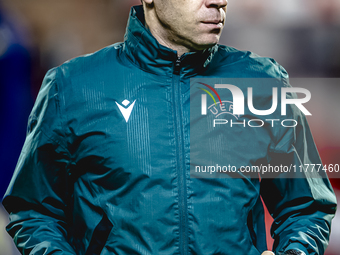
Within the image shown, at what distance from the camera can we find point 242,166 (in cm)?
97

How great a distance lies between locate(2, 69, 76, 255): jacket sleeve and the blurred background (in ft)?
4.14

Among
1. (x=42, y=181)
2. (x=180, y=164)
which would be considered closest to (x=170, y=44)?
(x=180, y=164)

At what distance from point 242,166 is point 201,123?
0.14 meters

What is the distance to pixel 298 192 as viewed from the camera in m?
1.02

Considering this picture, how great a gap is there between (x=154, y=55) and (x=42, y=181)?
0.40 m

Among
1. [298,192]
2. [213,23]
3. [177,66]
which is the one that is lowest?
[298,192]

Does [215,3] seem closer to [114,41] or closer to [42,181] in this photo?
[42,181]

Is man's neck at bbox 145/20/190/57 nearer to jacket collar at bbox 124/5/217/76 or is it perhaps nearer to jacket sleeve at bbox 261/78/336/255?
jacket collar at bbox 124/5/217/76

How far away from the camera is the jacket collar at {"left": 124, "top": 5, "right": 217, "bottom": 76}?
970 millimetres

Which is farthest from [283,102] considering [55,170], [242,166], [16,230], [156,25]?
[16,230]

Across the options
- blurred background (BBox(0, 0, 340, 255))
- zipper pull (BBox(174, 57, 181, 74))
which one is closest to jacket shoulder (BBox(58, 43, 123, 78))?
zipper pull (BBox(174, 57, 181, 74))

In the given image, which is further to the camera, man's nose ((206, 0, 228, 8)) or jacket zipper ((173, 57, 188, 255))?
man's nose ((206, 0, 228, 8))

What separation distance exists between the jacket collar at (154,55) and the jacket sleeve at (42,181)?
0.73 feet

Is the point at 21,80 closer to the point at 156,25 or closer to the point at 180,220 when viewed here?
the point at 156,25
